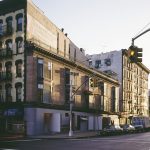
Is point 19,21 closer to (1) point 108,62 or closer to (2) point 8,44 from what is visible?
(2) point 8,44

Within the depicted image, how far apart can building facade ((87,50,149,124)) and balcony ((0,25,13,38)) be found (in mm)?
34243

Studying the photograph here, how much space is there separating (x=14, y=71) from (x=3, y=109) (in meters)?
5.21

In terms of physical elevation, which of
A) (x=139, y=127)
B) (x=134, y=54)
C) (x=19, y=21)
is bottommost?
(x=139, y=127)

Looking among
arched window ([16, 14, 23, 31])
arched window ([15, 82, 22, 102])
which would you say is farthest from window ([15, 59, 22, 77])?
arched window ([16, 14, 23, 31])

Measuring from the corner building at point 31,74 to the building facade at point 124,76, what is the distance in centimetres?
2753

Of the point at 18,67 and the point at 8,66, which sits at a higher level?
the point at 8,66

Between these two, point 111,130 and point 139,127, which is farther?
point 139,127

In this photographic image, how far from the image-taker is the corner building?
42281mm

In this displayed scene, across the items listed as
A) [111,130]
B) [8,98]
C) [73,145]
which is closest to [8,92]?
[8,98]

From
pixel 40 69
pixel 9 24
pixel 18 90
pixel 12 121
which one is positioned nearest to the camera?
pixel 12 121

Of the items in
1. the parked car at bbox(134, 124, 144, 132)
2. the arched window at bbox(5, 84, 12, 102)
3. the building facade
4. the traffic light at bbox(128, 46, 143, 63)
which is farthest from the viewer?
the building facade

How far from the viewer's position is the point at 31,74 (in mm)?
42531

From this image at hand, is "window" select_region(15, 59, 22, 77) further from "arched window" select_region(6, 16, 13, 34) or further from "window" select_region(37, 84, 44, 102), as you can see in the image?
"arched window" select_region(6, 16, 13, 34)

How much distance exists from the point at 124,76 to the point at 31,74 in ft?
139
